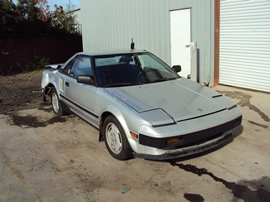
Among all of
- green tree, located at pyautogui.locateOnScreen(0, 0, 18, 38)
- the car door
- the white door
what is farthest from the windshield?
green tree, located at pyautogui.locateOnScreen(0, 0, 18, 38)

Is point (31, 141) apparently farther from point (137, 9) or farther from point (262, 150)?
point (137, 9)

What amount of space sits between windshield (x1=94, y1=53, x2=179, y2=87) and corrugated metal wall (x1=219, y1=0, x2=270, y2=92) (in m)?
3.66

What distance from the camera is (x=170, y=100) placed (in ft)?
13.0

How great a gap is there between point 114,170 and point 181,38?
6.36 m

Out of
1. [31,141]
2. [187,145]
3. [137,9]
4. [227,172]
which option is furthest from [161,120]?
[137,9]

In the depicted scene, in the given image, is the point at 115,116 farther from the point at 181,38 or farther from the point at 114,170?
the point at 181,38

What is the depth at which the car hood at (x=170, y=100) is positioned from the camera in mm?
3586

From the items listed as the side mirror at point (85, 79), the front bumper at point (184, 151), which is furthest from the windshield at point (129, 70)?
the front bumper at point (184, 151)

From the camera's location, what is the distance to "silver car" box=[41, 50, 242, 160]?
344 centimetres

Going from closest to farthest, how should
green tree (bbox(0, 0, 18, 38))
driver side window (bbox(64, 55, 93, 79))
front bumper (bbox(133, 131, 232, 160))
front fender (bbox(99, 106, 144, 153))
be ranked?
front bumper (bbox(133, 131, 232, 160)) < front fender (bbox(99, 106, 144, 153)) < driver side window (bbox(64, 55, 93, 79)) < green tree (bbox(0, 0, 18, 38))

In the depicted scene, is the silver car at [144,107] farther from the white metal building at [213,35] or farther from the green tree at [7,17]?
the green tree at [7,17]

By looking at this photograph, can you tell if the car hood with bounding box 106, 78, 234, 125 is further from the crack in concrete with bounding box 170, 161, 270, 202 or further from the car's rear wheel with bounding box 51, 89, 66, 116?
the car's rear wheel with bounding box 51, 89, 66, 116

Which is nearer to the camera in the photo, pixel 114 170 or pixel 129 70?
pixel 114 170

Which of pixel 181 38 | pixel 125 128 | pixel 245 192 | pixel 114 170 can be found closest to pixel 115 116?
pixel 125 128
